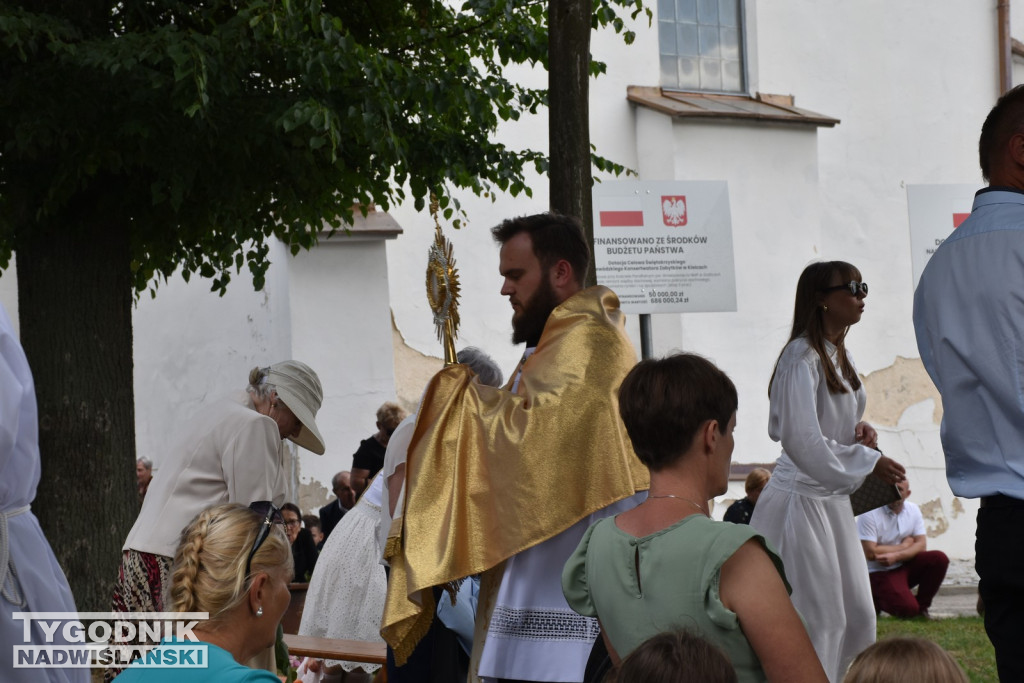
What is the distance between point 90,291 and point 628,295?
3515mm

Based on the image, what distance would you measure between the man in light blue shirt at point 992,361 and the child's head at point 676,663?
4.27ft

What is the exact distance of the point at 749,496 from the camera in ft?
34.1

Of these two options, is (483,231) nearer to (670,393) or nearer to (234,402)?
(234,402)

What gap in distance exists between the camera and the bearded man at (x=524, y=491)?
362 centimetres

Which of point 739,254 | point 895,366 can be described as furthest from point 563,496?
point 895,366

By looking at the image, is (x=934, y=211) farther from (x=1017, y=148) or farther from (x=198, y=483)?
(x=198, y=483)

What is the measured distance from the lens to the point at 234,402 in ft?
17.1

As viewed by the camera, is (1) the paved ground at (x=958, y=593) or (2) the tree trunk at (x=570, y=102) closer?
(2) the tree trunk at (x=570, y=102)

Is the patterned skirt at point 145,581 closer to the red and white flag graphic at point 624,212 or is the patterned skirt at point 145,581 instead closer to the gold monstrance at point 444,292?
the gold monstrance at point 444,292

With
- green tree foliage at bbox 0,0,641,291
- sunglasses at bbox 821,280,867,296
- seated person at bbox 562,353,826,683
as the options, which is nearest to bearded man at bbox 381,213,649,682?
seated person at bbox 562,353,826,683

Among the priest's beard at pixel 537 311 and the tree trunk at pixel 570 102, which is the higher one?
the tree trunk at pixel 570 102

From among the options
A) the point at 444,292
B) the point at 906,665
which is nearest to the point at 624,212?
the point at 444,292

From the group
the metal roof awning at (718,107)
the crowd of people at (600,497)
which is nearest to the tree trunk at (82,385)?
the crowd of people at (600,497)

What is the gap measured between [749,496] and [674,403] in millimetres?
7885
